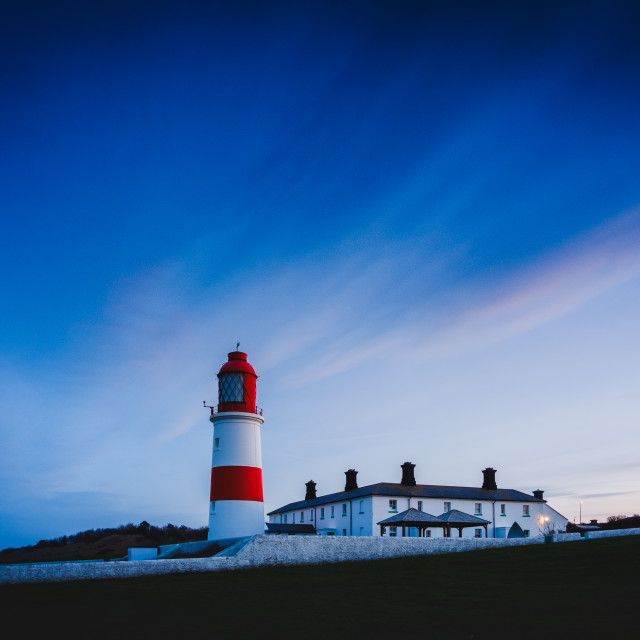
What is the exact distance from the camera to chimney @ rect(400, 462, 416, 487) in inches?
1939

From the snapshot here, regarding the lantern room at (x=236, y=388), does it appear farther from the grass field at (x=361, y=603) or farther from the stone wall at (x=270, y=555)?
the grass field at (x=361, y=603)

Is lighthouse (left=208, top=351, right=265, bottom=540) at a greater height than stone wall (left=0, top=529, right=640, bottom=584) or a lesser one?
greater

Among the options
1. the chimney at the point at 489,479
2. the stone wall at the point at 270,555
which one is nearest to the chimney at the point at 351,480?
the chimney at the point at 489,479

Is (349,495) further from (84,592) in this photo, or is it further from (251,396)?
(84,592)

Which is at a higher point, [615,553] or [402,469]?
[402,469]

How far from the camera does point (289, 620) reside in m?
12.7

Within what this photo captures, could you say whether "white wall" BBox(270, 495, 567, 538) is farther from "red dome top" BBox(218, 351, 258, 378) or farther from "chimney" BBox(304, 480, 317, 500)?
"red dome top" BBox(218, 351, 258, 378)

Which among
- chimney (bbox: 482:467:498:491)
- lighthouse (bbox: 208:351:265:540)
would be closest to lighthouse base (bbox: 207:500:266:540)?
lighthouse (bbox: 208:351:265:540)

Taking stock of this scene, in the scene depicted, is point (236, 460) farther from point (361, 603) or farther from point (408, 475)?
point (408, 475)

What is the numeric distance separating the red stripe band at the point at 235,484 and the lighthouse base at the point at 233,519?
284 mm

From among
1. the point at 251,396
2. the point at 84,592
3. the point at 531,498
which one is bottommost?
the point at 84,592

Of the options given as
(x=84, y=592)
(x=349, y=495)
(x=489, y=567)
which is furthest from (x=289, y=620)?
(x=349, y=495)

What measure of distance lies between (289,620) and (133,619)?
3.37 meters

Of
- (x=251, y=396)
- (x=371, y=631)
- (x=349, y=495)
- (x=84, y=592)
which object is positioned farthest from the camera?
(x=349, y=495)
